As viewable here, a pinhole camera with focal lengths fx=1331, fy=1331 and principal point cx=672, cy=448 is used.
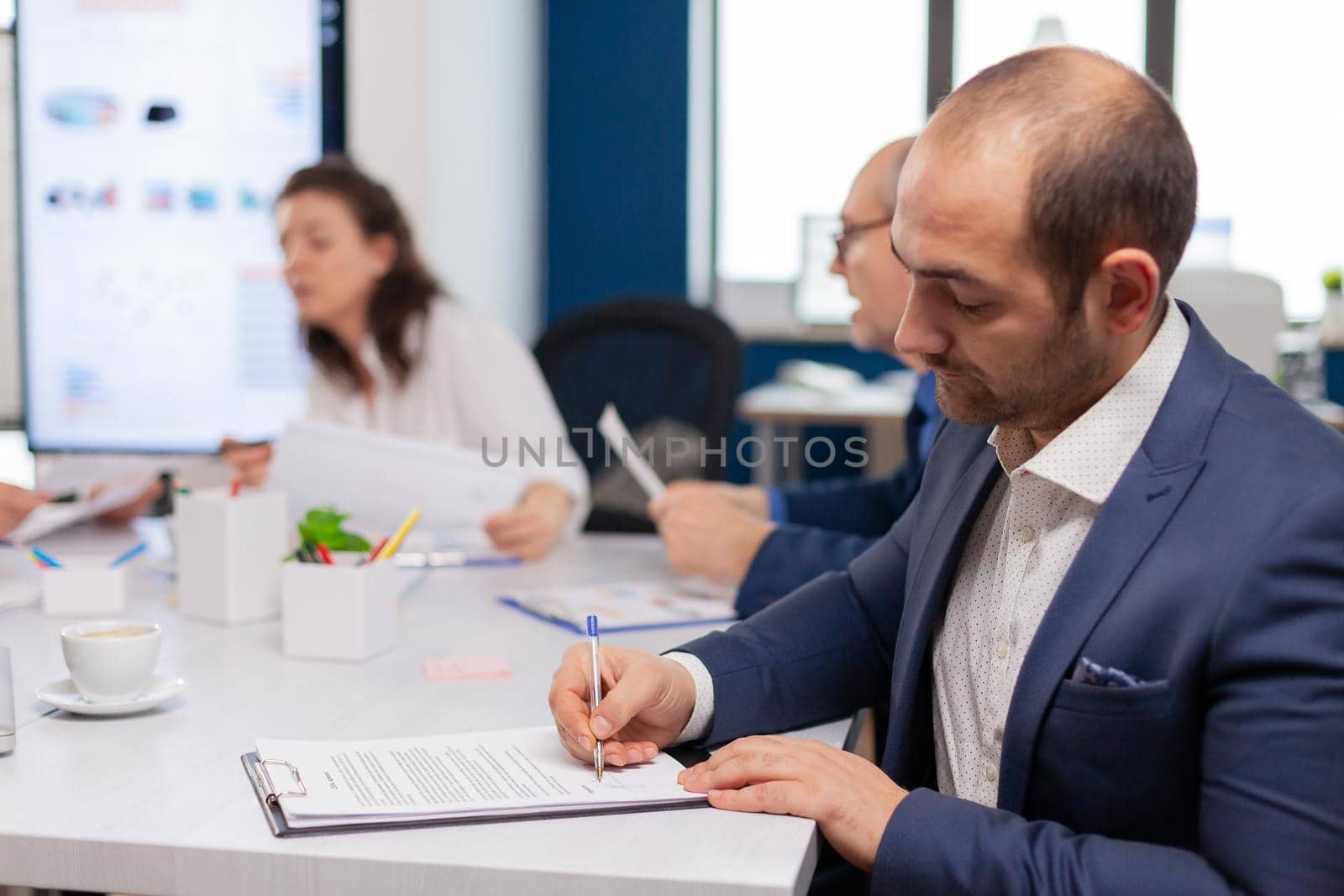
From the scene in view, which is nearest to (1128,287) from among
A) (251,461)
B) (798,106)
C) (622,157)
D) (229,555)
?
(229,555)

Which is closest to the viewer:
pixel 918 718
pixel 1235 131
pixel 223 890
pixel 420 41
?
pixel 223 890

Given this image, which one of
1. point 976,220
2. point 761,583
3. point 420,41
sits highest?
point 420,41

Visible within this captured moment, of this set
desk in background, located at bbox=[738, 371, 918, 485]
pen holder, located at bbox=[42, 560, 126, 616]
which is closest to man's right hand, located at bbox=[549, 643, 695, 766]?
pen holder, located at bbox=[42, 560, 126, 616]

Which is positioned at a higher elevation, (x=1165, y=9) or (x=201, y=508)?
(x=1165, y=9)

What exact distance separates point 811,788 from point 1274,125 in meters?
4.58

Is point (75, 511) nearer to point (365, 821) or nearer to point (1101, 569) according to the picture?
point (365, 821)

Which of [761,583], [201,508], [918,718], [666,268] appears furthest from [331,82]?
[666,268]

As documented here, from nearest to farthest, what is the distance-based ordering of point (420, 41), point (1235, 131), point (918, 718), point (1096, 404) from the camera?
point (1096, 404) < point (918, 718) < point (420, 41) < point (1235, 131)

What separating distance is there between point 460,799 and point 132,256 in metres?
1.54

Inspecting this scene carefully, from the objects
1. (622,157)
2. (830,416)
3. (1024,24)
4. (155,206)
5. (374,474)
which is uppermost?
(1024,24)

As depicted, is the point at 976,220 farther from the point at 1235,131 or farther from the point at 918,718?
the point at 1235,131

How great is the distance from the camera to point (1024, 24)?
4.88m

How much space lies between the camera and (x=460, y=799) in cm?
83

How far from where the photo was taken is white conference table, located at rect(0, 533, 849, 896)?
753 millimetres
